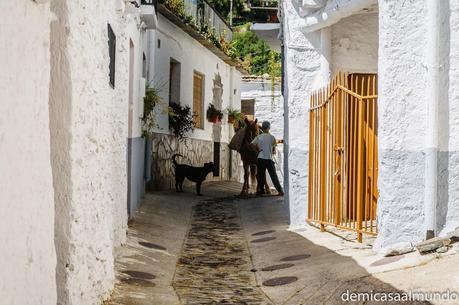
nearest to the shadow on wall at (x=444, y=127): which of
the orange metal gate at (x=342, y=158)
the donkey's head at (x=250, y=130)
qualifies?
the orange metal gate at (x=342, y=158)

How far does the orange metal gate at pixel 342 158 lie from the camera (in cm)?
820

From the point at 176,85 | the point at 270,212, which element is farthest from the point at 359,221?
the point at 176,85

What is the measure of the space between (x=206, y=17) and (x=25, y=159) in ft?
55.1

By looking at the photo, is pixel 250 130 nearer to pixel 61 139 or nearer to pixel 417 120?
pixel 417 120

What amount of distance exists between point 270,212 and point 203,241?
2895 millimetres

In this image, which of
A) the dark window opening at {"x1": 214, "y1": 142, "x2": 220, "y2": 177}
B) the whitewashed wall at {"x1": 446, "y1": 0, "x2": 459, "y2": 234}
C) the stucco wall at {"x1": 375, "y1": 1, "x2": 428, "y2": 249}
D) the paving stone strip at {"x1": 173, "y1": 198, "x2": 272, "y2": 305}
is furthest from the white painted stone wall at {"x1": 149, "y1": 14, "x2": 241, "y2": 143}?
the whitewashed wall at {"x1": 446, "y1": 0, "x2": 459, "y2": 234}

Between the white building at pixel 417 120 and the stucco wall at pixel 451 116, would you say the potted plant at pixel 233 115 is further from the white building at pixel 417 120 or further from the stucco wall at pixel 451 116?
the stucco wall at pixel 451 116

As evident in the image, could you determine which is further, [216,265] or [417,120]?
Answer: [216,265]

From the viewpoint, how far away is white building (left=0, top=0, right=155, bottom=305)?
3402mm

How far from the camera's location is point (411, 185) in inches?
295

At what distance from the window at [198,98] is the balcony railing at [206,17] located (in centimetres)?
144

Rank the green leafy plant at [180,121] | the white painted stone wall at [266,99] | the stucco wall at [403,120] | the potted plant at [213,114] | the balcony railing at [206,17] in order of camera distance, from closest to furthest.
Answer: the stucco wall at [403,120]
the green leafy plant at [180,121]
the balcony railing at [206,17]
the potted plant at [213,114]
the white painted stone wall at [266,99]

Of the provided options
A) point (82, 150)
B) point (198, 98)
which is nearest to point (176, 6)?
point (198, 98)

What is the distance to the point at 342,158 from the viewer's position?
29.7 ft
